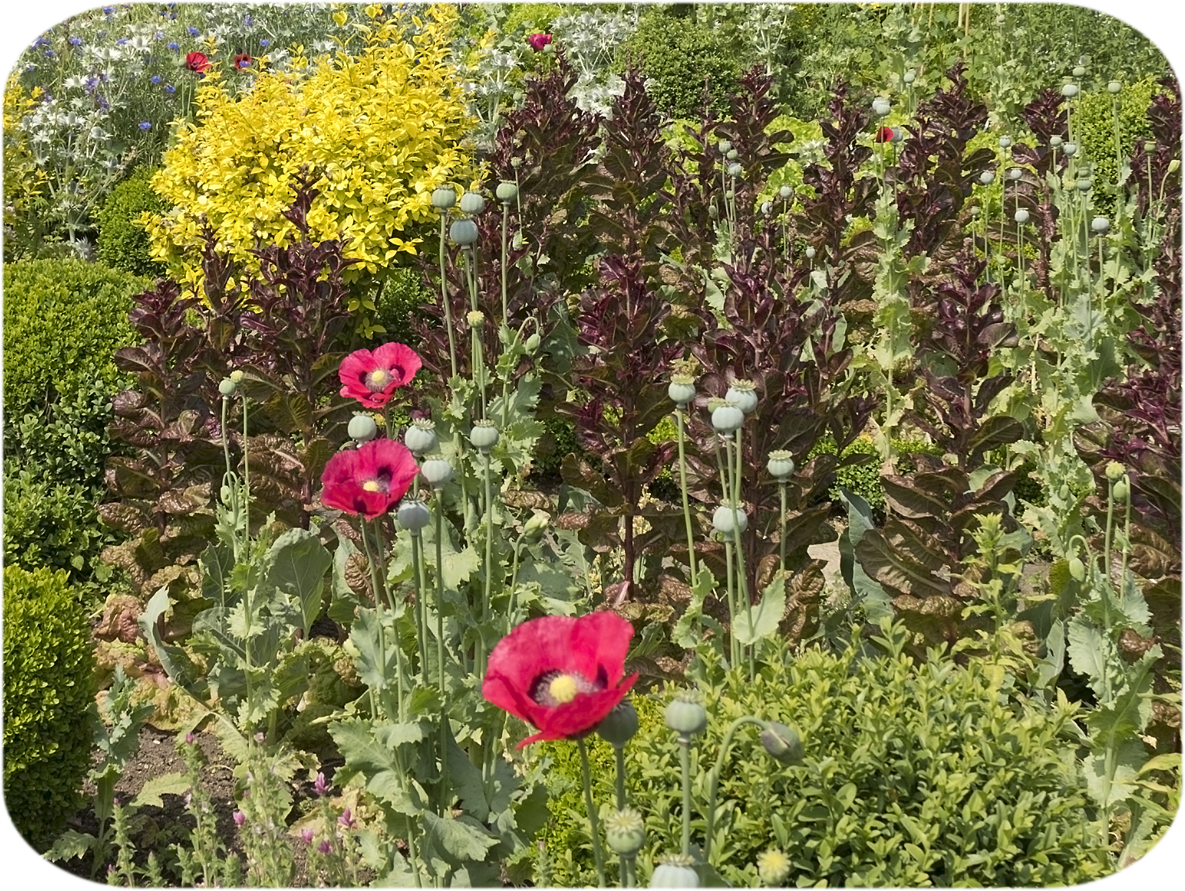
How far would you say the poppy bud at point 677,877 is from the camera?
160 cm

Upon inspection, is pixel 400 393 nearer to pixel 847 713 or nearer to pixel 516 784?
pixel 516 784

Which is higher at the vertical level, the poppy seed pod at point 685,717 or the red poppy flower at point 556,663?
the poppy seed pod at point 685,717

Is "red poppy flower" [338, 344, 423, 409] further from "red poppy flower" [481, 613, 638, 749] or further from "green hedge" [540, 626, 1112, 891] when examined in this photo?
"red poppy flower" [481, 613, 638, 749]

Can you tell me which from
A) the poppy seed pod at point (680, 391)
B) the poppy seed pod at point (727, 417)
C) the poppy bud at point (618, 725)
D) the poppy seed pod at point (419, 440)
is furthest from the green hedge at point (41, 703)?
the poppy bud at point (618, 725)

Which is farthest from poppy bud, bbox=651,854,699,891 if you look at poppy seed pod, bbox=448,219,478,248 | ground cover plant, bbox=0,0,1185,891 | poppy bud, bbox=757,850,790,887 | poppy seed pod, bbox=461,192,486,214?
poppy seed pod, bbox=461,192,486,214

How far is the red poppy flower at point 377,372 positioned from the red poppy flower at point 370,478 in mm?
514

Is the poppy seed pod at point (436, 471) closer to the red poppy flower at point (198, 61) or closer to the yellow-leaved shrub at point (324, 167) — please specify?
the yellow-leaved shrub at point (324, 167)

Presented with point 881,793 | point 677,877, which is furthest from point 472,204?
point 677,877

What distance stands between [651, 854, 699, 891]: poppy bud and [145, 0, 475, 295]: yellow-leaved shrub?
3866 mm

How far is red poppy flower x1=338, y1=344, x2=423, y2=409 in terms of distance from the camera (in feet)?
10.4

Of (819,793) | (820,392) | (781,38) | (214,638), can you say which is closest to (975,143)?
(781,38)

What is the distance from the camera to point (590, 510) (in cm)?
400

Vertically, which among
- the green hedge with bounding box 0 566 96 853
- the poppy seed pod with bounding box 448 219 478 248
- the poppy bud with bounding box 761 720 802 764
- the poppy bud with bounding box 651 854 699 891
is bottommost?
the green hedge with bounding box 0 566 96 853

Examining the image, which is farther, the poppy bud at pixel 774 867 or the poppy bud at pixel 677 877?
the poppy bud at pixel 774 867
